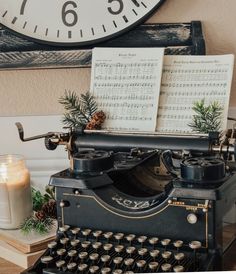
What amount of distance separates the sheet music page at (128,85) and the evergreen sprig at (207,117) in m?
0.13

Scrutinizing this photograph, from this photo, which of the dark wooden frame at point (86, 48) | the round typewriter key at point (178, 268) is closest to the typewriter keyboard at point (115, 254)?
the round typewriter key at point (178, 268)

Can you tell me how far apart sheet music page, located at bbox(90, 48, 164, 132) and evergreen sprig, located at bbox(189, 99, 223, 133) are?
13 cm

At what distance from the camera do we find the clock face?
6.23ft

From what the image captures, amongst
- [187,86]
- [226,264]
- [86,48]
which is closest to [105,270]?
[226,264]

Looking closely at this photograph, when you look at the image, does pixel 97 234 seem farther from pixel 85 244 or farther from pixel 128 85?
pixel 128 85

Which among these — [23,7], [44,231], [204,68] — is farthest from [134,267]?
[23,7]

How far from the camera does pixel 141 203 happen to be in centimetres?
146

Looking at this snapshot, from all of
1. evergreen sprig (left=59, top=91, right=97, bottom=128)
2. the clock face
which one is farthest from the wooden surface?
the clock face

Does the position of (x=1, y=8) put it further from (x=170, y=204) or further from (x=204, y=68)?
(x=170, y=204)

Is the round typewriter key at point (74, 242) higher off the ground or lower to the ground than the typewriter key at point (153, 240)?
lower

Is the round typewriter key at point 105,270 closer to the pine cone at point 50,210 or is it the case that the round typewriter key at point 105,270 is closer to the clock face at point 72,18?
the pine cone at point 50,210

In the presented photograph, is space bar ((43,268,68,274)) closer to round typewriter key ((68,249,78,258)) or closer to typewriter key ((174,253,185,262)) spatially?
round typewriter key ((68,249,78,258))

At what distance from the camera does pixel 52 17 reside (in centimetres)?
194

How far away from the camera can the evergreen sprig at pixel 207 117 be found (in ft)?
5.51
